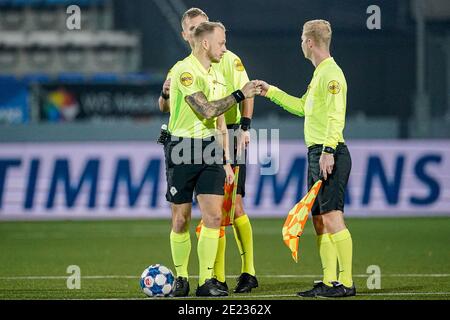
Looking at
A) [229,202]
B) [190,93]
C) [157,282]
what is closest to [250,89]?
[190,93]

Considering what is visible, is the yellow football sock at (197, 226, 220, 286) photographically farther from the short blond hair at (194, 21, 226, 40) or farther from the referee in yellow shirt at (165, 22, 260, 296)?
the short blond hair at (194, 21, 226, 40)

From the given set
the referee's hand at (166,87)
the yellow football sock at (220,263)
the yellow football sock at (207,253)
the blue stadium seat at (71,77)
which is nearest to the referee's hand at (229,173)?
the yellow football sock at (207,253)

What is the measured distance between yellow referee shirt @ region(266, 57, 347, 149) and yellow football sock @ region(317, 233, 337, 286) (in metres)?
0.80

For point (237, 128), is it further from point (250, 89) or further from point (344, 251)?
point (344, 251)

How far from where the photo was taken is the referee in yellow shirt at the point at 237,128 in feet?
32.7

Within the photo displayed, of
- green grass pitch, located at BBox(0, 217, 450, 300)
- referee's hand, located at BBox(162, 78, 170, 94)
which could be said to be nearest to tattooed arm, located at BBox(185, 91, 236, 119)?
referee's hand, located at BBox(162, 78, 170, 94)

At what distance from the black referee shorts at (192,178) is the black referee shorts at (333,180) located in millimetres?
750

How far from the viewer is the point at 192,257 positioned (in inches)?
526

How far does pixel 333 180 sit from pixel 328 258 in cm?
66

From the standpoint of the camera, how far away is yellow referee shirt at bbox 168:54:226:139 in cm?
941

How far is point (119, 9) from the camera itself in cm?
3266

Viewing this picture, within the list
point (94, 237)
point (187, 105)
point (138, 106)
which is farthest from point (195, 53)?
point (138, 106)

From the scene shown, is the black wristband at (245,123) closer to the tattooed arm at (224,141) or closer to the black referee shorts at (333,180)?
the tattooed arm at (224,141)

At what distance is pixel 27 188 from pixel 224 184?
875 cm
